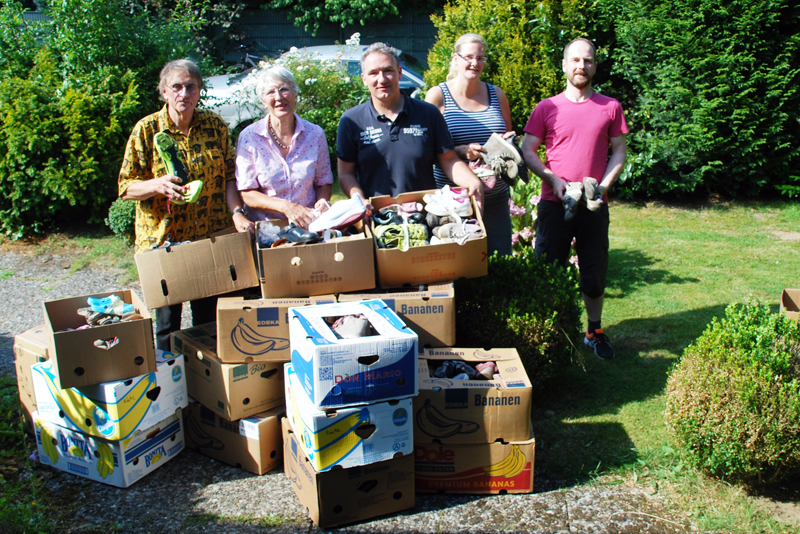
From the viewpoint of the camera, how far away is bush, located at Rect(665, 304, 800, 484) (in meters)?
2.71

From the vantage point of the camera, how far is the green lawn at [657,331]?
3.09 meters

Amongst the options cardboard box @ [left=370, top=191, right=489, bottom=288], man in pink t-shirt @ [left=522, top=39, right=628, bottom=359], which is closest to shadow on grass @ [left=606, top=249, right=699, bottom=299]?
man in pink t-shirt @ [left=522, top=39, right=628, bottom=359]

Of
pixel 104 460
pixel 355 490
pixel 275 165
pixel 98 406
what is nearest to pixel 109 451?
pixel 104 460

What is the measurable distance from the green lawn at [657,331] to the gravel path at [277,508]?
0.52ft

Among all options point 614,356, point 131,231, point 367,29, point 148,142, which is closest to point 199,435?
point 148,142

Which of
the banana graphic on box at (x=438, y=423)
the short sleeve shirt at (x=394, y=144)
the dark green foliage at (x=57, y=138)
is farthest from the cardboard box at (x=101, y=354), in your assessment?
the dark green foliage at (x=57, y=138)

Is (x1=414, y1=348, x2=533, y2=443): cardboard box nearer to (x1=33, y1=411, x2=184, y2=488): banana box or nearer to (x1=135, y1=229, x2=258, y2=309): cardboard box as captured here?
(x1=135, y1=229, x2=258, y2=309): cardboard box

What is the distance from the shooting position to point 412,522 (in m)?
2.85

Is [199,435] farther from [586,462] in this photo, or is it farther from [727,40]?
[727,40]

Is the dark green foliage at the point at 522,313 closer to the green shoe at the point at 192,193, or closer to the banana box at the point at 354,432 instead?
the banana box at the point at 354,432

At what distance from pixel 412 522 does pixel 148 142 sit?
2458mm

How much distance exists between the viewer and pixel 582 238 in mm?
4281

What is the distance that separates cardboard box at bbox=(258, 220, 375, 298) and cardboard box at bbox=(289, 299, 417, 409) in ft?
1.19

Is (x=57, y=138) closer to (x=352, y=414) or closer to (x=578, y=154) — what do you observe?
(x=578, y=154)
